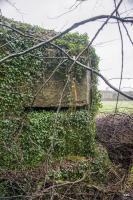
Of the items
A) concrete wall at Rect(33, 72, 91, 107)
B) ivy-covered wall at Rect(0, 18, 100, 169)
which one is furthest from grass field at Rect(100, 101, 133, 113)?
ivy-covered wall at Rect(0, 18, 100, 169)

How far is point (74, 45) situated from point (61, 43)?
0.16 metres

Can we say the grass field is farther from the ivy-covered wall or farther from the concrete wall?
the ivy-covered wall

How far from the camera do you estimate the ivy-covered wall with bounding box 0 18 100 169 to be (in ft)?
12.9

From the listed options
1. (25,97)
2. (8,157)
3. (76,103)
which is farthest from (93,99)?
(8,157)

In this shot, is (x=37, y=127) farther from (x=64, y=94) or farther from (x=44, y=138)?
(x=64, y=94)

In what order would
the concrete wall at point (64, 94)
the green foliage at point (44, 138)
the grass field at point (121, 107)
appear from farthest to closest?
the concrete wall at point (64, 94)
the green foliage at point (44, 138)
the grass field at point (121, 107)

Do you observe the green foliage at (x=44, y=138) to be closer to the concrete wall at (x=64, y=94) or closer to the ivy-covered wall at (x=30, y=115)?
the ivy-covered wall at (x=30, y=115)

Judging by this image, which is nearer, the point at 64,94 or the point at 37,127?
the point at 37,127

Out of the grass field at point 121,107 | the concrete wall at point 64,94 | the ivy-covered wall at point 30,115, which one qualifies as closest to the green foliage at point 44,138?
the ivy-covered wall at point 30,115

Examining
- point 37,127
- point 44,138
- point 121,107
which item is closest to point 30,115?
point 37,127

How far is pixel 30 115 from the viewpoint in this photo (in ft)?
13.7

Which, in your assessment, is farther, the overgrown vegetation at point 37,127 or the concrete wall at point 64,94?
the concrete wall at point 64,94

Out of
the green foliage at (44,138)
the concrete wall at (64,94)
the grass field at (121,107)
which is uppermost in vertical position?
the concrete wall at (64,94)

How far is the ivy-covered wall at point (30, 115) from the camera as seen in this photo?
3.94 m
